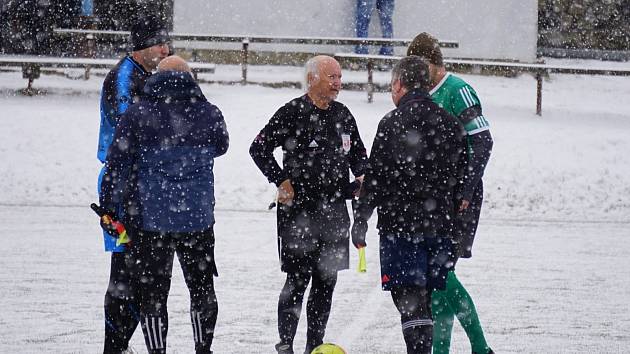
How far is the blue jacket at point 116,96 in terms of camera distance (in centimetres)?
577

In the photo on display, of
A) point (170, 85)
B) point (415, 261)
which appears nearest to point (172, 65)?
point (170, 85)

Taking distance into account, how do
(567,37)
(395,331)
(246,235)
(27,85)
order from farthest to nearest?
(567,37) → (27,85) → (246,235) → (395,331)

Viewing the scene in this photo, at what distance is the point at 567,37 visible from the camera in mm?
24141

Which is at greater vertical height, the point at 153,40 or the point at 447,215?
the point at 153,40

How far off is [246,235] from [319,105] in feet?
16.3

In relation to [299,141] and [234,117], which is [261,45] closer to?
[234,117]

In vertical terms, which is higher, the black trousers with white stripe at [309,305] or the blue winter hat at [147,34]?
the blue winter hat at [147,34]

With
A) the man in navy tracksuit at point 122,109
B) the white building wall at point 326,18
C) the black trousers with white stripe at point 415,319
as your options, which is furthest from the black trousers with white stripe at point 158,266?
the white building wall at point 326,18

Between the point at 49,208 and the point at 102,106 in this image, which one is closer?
the point at 102,106

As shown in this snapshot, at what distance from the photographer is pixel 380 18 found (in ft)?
66.3

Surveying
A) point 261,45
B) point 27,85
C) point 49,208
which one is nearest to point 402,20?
point 261,45


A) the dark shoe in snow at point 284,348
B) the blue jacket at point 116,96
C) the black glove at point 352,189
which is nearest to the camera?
the blue jacket at point 116,96

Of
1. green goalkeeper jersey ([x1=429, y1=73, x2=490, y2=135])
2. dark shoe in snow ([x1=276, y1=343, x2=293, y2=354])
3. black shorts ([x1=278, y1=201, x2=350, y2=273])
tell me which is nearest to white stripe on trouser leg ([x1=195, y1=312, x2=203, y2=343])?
dark shoe in snow ([x1=276, y1=343, x2=293, y2=354])

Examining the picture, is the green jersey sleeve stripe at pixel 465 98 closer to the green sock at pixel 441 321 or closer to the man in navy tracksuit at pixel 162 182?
the green sock at pixel 441 321
